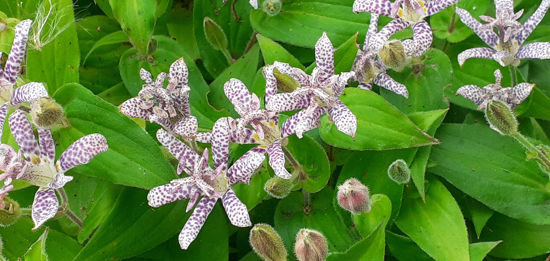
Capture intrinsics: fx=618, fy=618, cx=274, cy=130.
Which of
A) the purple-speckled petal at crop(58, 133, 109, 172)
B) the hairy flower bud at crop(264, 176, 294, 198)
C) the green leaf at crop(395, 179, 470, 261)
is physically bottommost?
the green leaf at crop(395, 179, 470, 261)

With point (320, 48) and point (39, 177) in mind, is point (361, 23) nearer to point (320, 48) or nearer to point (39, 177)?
point (320, 48)

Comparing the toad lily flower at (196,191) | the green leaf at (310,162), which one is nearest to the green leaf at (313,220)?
the green leaf at (310,162)

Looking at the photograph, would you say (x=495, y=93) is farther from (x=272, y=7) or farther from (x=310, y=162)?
(x=272, y=7)

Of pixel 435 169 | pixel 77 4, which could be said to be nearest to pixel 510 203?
pixel 435 169

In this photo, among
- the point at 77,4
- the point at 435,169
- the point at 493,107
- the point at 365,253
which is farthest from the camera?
the point at 77,4

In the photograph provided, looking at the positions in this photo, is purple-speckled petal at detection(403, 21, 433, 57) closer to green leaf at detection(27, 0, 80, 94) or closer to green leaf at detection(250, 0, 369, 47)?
green leaf at detection(250, 0, 369, 47)

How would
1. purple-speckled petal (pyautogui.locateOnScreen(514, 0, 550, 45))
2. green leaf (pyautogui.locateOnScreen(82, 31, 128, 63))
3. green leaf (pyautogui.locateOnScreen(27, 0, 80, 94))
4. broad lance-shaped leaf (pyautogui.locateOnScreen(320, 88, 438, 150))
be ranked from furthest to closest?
1. green leaf (pyautogui.locateOnScreen(82, 31, 128, 63))
2. green leaf (pyautogui.locateOnScreen(27, 0, 80, 94))
3. purple-speckled petal (pyautogui.locateOnScreen(514, 0, 550, 45))
4. broad lance-shaped leaf (pyautogui.locateOnScreen(320, 88, 438, 150))

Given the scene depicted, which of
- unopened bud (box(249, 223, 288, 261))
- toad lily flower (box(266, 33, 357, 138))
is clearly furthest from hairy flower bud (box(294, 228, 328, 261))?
toad lily flower (box(266, 33, 357, 138))
